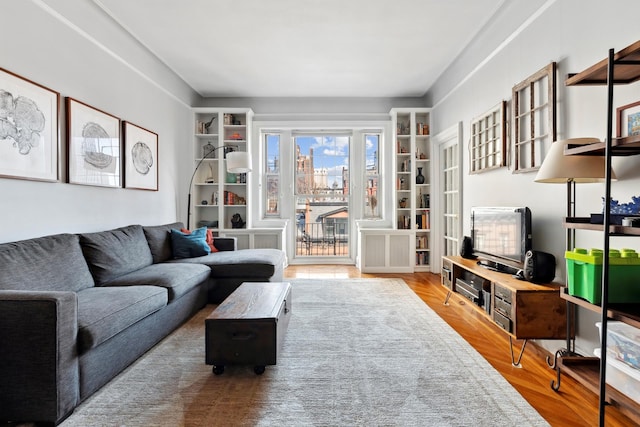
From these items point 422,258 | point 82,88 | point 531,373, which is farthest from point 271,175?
point 531,373

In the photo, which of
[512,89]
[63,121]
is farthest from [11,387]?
[512,89]

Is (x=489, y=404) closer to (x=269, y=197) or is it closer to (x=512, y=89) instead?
(x=512, y=89)

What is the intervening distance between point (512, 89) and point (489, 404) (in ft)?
8.34

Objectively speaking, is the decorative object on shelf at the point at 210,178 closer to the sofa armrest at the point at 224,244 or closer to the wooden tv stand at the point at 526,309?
the sofa armrest at the point at 224,244

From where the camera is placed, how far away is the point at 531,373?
7.30 ft

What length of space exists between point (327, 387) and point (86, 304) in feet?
4.98

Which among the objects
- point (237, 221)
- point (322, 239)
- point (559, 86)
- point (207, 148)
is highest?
point (207, 148)

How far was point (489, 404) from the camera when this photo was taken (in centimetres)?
183

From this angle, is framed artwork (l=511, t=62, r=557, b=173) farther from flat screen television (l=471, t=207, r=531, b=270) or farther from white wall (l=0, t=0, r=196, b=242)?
white wall (l=0, t=0, r=196, b=242)

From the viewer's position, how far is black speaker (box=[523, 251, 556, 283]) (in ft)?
7.97

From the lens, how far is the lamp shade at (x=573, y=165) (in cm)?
184

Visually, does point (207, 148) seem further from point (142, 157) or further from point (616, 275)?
point (616, 275)

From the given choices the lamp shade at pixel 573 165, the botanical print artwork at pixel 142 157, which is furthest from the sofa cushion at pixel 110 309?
the lamp shade at pixel 573 165

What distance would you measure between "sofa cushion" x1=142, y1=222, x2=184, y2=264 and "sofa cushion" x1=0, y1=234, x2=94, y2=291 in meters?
1.01
